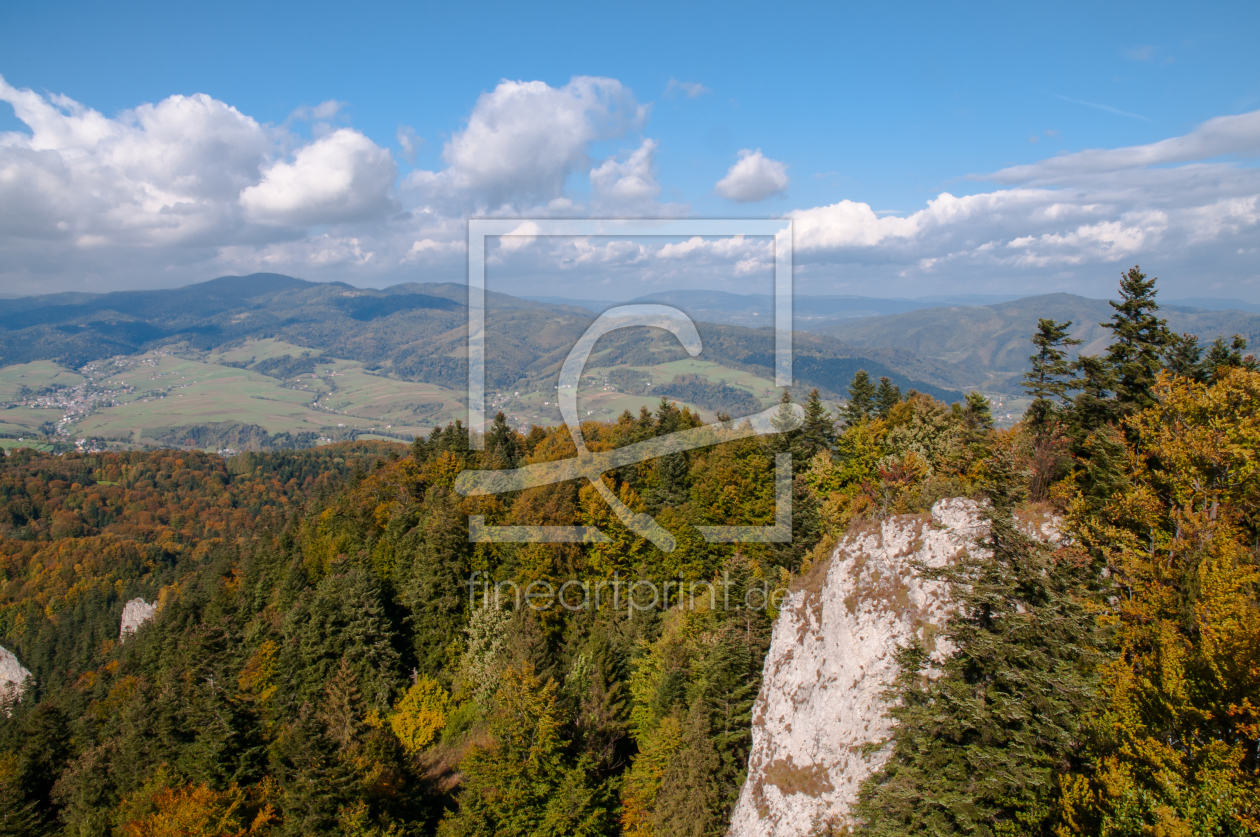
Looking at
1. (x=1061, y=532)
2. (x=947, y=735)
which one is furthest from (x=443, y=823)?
(x=1061, y=532)

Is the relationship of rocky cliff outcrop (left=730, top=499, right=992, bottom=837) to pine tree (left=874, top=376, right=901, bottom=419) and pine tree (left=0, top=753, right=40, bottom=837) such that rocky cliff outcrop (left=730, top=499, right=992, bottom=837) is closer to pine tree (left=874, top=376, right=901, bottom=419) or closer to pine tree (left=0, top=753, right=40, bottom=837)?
pine tree (left=874, top=376, right=901, bottom=419)

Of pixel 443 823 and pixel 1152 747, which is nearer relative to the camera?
pixel 1152 747

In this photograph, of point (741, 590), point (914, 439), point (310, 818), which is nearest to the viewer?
point (310, 818)

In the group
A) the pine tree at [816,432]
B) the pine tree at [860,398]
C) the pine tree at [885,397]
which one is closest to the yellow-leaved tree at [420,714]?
the pine tree at [816,432]

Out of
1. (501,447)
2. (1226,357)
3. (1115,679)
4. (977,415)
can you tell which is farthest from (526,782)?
(1226,357)

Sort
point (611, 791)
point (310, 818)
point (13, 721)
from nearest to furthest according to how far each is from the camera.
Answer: point (310, 818) → point (611, 791) → point (13, 721)

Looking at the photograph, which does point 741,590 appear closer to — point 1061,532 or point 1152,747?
point 1061,532
